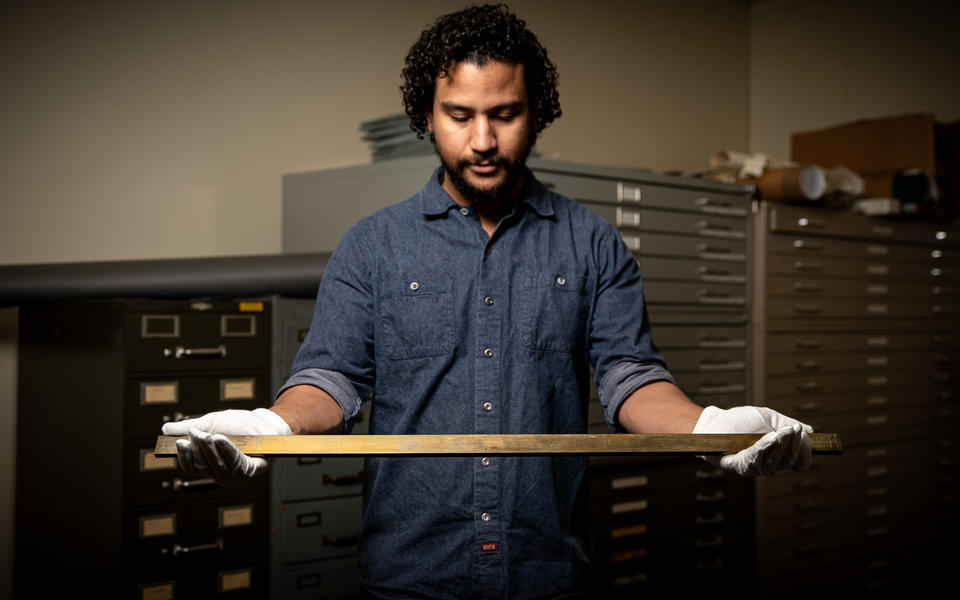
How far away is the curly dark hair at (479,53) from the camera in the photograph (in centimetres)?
133

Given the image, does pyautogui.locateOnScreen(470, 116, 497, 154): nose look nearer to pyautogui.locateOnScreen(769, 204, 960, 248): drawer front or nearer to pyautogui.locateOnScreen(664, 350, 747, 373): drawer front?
pyautogui.locateOnScreen(664, 350, 747, 373): drawer front

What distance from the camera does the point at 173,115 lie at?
8.61ft

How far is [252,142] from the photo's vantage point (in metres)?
2.78

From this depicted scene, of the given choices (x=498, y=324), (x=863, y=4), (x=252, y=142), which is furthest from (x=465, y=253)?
(x=863, y=4)

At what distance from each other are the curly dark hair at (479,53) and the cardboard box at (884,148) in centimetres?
240

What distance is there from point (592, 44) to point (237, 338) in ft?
7.23

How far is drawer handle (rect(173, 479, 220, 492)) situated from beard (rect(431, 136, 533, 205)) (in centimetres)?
113

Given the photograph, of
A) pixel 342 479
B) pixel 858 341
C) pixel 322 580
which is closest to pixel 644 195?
pixel 858 341

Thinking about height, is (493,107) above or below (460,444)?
above

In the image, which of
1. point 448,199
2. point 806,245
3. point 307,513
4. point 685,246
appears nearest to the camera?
point 448,199

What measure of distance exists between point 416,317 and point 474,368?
12cm

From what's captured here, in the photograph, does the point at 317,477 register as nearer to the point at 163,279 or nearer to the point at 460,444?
the point at 163,279

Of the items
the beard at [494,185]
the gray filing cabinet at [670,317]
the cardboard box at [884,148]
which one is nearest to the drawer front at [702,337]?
the gray filing cabinet at [670,317]

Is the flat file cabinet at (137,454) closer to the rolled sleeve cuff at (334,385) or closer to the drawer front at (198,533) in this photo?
the drawer front at (198,533)
